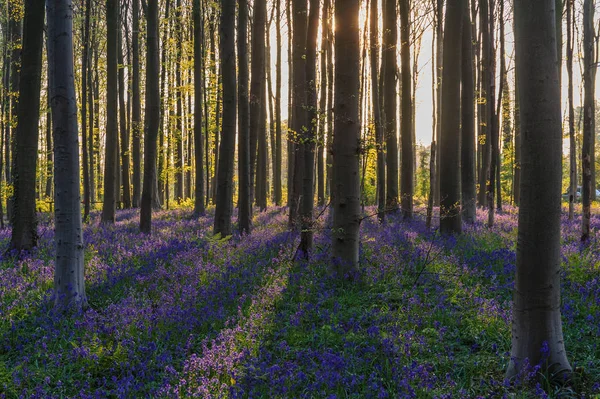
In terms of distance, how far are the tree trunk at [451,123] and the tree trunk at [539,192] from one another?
7.59m

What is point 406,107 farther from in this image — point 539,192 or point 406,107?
point 539,192

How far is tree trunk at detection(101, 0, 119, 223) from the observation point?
1346cm

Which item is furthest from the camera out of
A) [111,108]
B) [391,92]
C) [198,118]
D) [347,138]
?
[198,118]

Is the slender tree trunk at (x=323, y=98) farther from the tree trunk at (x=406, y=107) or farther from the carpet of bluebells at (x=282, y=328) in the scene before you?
the tree trunk at (x=406, y=107)

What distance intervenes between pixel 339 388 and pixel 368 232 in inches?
317

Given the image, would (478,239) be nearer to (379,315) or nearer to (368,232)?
(368,232)

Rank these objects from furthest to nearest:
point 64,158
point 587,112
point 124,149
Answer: point 124,149 < point 587,112 < point 64,158

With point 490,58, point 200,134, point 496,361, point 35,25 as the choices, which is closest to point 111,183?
point 200,134

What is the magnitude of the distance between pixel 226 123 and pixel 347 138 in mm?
5225

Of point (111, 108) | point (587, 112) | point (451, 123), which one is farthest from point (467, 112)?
point (111, 108)

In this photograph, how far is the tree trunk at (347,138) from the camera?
274 inches

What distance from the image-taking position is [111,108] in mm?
14766

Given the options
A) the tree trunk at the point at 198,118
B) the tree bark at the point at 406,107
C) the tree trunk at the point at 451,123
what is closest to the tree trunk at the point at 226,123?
the tree trunk at the point at 451,123

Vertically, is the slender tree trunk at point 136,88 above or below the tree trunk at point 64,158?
above
